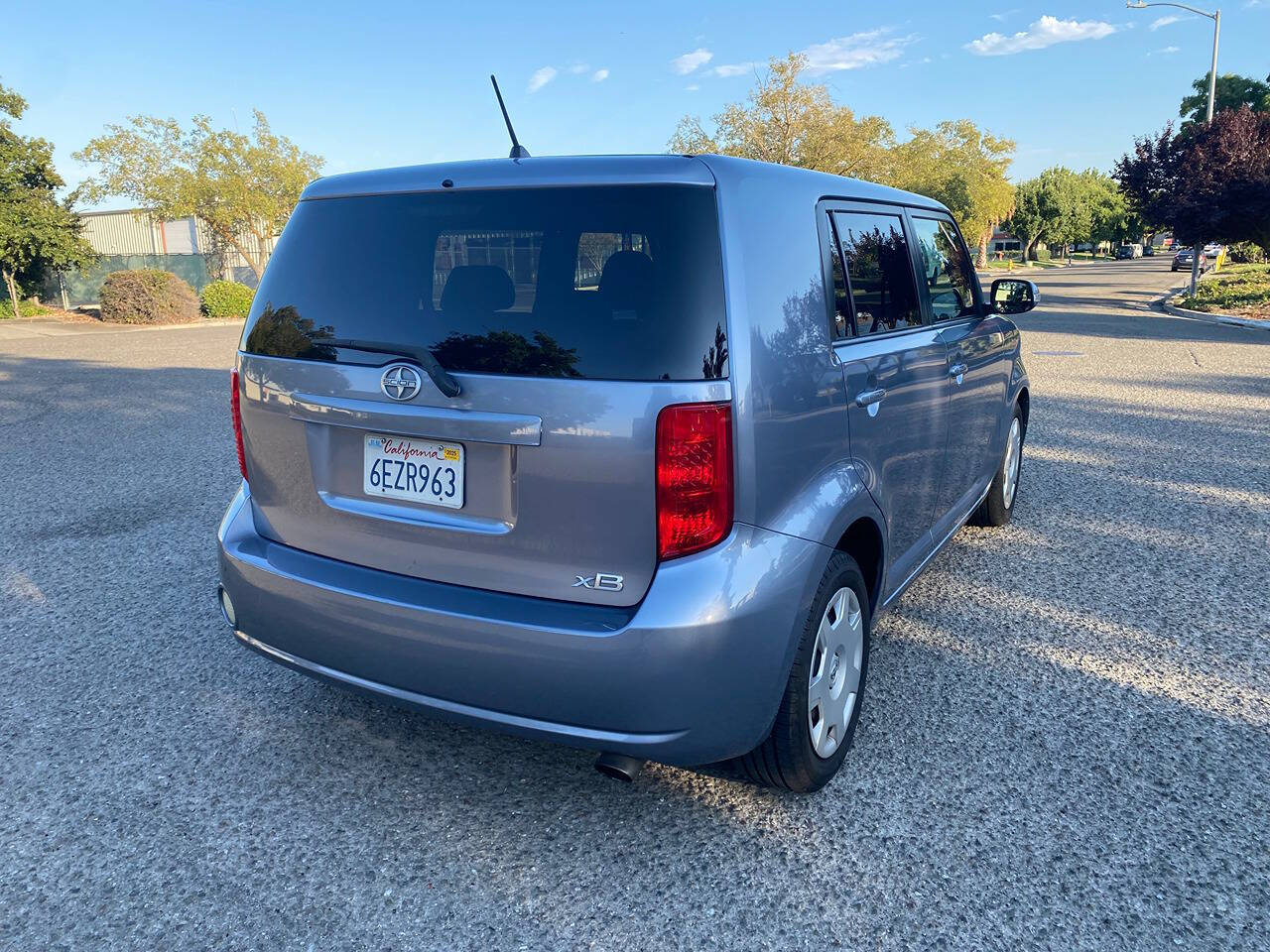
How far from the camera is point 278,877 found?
103 inches

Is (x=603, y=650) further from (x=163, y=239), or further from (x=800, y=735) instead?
(x=163, y=239)

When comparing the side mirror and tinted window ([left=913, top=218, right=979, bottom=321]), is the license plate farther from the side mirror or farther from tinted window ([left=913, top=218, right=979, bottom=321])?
the side mirror

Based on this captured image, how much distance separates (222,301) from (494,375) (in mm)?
29284

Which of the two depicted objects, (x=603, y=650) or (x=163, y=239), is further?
(x=163, y=239)

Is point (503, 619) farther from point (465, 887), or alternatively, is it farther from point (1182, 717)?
point (1182, 717)

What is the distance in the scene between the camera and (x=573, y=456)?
2.35m

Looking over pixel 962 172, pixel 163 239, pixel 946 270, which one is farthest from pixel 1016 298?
pixel 962 172

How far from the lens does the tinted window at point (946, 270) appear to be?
4.03 m

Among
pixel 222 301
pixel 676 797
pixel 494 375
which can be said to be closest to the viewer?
pixel 494 375

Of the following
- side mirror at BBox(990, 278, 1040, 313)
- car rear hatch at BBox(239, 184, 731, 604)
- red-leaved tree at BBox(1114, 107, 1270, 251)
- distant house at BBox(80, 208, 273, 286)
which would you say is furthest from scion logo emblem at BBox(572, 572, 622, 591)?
distant house at BBox(80, 208, 273, 286)

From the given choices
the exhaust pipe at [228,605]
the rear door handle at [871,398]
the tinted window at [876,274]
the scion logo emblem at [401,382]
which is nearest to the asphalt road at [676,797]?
the exhaust pipe at [228,605]

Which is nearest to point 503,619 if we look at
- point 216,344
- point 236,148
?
point 216,344

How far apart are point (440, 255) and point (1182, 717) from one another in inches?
119

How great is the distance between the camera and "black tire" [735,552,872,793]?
8.68 feet
